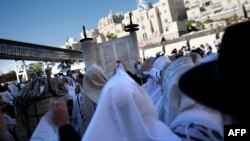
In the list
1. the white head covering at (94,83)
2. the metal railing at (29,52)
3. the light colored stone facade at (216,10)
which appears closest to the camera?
the white head covering at (94,83)

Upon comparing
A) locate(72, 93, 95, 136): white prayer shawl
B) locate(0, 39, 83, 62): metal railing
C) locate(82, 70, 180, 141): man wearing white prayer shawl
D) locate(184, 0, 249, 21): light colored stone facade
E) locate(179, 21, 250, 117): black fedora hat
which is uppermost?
locate(184, 0, 249, 21): light colored stone facade

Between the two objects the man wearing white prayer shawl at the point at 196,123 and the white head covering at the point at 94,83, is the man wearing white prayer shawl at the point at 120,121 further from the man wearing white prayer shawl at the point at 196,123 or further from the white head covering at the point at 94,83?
the white head covering at the point at 94,83

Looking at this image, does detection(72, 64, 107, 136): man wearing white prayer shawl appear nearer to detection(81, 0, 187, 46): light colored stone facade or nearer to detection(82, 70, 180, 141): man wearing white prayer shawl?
detection(82, 70, 180, 141): man wearing white prayer shawl

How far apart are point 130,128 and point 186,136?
359 millimetres

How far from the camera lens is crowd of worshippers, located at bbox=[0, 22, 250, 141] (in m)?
1.02

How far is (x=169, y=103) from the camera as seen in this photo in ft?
7.91

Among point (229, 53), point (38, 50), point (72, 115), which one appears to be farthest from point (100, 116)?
point (38, 50)

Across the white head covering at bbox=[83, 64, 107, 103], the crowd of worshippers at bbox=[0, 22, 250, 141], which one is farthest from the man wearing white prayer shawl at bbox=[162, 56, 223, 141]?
the white head covering at bbox=[83, 64, 107, 103]

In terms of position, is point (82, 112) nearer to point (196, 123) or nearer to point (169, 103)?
point (169, 103)

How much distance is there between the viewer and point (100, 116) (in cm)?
202

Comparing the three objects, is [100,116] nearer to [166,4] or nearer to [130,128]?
[130,128]

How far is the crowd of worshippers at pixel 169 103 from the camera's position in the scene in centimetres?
102

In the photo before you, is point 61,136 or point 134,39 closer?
point 61,136

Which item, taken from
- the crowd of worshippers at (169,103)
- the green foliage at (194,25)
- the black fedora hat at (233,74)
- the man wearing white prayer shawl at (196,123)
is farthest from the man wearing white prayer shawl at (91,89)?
the green foliage at (194,25)
